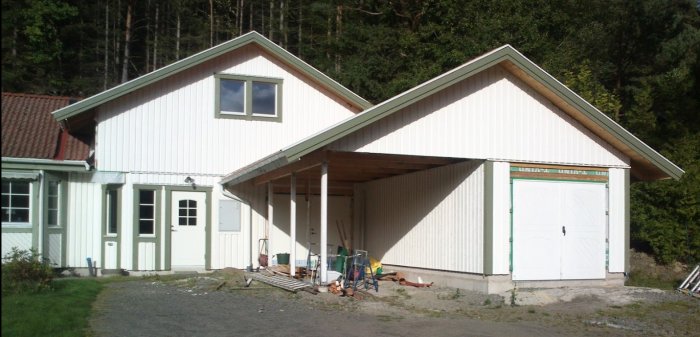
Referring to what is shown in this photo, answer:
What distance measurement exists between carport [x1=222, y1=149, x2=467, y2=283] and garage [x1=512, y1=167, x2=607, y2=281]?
173 cm

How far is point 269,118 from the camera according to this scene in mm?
18734

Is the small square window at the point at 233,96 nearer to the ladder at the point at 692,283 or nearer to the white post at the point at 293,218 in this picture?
the white post at the point at 293,218

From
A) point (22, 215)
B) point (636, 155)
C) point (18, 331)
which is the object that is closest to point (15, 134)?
point (22, 215)

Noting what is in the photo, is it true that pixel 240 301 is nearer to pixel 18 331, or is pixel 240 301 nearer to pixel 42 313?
pixel 42 313

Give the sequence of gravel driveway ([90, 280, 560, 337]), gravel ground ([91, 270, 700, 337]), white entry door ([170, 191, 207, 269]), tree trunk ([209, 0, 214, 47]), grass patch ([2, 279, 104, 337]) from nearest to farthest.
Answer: grass patch ([2, 279, 104, 337]), gravel driveway ([90, 280, 560, 337]), gravel ground ([91, 270, 700, 337]), white entry door ([170, 191, 207, 269]), tree trunk ([209, 0, 214, 47])

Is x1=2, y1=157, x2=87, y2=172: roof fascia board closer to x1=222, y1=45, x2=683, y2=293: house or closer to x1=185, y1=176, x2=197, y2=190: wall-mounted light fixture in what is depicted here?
x1=185, y1=176, x2=197, y2=190: wall-mounted light fixture

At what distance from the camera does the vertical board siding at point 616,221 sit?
1472cm

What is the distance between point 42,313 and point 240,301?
10.9 feet

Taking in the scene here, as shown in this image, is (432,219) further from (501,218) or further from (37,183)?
→ (37,183)

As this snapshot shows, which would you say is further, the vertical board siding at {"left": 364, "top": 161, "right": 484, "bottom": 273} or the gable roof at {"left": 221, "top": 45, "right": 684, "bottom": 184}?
the vertical board siding at {"left": 364, "top": 161, "right": 484, "bottom": 273}

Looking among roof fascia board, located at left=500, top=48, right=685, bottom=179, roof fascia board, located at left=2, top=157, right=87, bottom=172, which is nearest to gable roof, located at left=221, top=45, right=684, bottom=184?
roof fascia board, located at left=500, top=48, right=685, bottom=179

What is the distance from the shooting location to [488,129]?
548 inches

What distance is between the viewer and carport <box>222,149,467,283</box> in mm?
12781

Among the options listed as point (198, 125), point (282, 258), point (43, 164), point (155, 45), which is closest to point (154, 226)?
point (198, 125)
